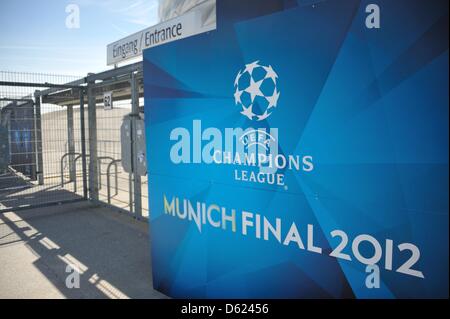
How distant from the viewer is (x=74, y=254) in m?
4.10

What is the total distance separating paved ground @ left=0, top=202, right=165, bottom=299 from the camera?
3.20 meters

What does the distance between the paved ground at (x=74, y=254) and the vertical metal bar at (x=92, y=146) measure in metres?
0.56

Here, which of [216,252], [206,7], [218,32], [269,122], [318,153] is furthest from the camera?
[206,7]

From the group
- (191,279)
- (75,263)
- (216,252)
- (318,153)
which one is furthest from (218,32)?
(75,263)

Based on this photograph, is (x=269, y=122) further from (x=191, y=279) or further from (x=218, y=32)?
(x=191, y=279)

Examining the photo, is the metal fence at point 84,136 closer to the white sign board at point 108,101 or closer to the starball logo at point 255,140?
the white sign board at point 108,101

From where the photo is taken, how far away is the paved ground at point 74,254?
3203 millimetres

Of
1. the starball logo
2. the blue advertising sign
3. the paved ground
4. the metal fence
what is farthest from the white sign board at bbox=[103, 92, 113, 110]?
the starball logo

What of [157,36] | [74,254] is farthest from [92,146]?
[74,254]

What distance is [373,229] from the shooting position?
1.84 metres

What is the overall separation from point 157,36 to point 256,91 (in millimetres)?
4121

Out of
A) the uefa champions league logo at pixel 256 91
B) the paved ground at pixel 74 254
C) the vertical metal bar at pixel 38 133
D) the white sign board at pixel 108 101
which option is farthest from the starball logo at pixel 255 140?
the vertical metal bar at pixel 38 133
